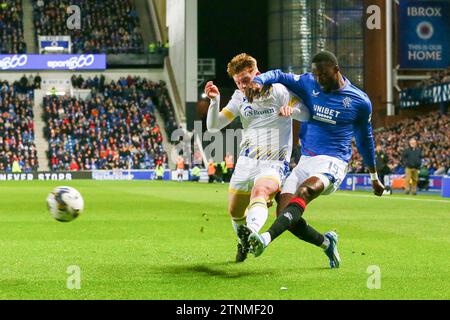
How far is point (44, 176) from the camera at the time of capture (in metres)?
49.9

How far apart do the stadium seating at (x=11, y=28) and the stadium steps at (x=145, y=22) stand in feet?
29.7

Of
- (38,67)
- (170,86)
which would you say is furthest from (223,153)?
(38,67)

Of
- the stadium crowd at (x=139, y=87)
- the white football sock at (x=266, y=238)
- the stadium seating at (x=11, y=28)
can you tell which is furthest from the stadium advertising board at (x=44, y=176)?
the white football sock at (x=266, y=238)

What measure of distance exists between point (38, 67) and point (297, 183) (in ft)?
167

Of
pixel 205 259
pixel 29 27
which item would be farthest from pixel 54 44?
pixel 205 259

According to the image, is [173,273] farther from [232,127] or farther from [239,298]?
[232,127]

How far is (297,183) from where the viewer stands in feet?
30.4

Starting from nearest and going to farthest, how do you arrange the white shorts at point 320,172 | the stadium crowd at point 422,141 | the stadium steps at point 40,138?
the white shorts at point 320,172 < the stadium crowd at point 422,141 < the stadium steps at point 40,138

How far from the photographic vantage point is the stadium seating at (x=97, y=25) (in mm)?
60531

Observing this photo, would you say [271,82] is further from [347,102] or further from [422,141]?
[422,141]

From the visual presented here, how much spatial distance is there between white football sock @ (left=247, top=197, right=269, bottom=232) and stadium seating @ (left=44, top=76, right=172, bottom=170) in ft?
Answer: 140

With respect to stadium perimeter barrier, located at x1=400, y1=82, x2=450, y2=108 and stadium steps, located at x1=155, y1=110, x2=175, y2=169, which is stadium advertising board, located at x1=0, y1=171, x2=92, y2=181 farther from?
stadium perimeter barrier, located at x1=400, y1=82, x2=450, y2=108

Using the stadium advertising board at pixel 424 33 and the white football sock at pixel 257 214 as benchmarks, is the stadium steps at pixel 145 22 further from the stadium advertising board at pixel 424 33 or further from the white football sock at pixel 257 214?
the white football sock at pixel 257 214
